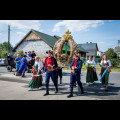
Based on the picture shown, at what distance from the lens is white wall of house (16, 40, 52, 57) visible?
20483 mm

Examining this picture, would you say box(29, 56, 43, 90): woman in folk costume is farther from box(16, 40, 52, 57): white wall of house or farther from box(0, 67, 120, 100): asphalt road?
box(16, 40, 52, 57): white wall of house

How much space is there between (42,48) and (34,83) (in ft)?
51.6

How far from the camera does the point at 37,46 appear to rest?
2123cm

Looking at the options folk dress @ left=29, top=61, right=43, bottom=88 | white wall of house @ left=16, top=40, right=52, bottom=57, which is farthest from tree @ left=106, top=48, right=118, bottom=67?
folk dress @ left=29, top=61, right=43, bottom=88

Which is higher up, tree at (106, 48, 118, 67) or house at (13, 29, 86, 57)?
house at (13, 29, 86, 57)

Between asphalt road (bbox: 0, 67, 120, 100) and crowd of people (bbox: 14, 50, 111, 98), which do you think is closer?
asphalt road (bbox: 0, 67, 120, 100)

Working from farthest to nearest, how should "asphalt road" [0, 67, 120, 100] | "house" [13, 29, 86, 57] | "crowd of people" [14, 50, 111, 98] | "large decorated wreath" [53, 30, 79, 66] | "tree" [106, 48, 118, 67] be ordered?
1. "house" [13, 29, 86, 57]
2. "tree" [106, 48, 118, 67]
3. "large decorated wreath" [53, 30, 79, 66]
4. "crowd of people" [14, 50, 111, 98]
5. "asphalt road" [0, 67, 120, 100]

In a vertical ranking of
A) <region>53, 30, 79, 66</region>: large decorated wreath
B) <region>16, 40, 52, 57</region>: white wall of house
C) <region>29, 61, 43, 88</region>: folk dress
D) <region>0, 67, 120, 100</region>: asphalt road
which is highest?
<region>16, 40, 52, 57</region>: white wall of house

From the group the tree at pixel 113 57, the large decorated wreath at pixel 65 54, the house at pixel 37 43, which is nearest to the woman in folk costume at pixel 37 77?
the large decorated wreath at pixel 65 54

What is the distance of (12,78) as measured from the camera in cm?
855

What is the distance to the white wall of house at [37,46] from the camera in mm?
20483

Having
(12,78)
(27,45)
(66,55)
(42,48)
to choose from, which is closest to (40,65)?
(66,55)
